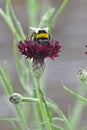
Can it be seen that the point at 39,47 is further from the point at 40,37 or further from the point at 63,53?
the point at 63,53

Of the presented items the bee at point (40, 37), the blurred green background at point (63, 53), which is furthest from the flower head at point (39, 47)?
the blurred green background at point (63, 53)

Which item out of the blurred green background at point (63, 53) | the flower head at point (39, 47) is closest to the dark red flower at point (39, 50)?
the flower head at point (39, 47)

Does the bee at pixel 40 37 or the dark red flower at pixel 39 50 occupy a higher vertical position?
the bee at pixel 40 37

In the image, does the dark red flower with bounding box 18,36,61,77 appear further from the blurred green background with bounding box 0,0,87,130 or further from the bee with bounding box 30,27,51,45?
the blurred green background with bounding box 0,0,87,130

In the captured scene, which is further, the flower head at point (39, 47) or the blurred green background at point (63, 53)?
the blurred green background at point (63, 53)

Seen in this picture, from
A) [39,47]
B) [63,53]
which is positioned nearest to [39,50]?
[39,47]

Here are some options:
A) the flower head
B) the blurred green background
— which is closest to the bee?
the flower head

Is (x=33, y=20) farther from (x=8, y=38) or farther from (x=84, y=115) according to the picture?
(x=8, y=38)

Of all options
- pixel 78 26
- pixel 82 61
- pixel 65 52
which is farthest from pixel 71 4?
pixel 82 61

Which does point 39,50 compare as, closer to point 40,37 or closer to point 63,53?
point 40,37

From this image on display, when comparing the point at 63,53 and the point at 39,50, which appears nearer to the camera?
the point at 39,50

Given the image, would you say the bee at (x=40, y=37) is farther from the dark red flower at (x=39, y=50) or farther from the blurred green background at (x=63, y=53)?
the blurred green background at (x=63, y=53)
